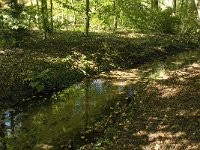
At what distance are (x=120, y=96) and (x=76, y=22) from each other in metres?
23.4

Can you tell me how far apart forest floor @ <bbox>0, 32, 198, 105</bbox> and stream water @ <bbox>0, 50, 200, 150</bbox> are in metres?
0.93

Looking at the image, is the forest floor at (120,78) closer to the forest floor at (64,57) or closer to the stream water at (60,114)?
the forest floor at (64,57)

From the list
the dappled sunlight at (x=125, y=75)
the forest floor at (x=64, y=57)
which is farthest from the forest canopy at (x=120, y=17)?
the dappled sunlight at (x=125, y=75)

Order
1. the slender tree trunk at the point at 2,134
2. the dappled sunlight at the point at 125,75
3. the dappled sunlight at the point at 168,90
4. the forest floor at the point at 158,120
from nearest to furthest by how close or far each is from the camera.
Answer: the forest floor at the point at 158,120
the slender tree trunk at the point at 2,134
the dappled sunlight at the point at 168,90
the dappled sunlight at the point at 125,75

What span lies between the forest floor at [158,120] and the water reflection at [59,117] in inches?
37.6

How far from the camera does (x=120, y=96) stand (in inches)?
666

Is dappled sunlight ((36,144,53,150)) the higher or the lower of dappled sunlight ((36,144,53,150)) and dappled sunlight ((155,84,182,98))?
the lower

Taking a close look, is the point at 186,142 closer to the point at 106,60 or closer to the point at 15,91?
the point at 15,91

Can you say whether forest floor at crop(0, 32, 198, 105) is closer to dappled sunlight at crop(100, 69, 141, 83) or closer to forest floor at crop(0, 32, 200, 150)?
forest floor at crop(0, 32, 200, 150)

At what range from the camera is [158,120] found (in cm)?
1207

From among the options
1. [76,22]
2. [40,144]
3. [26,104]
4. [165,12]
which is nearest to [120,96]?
[26,104]

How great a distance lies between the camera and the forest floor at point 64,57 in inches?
663

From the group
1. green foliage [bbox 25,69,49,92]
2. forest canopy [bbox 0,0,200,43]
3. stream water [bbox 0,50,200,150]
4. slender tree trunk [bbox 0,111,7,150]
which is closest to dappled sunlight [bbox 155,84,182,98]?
stream water [bbox 0,50,200,150]

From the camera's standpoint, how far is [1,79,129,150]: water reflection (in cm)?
1221
